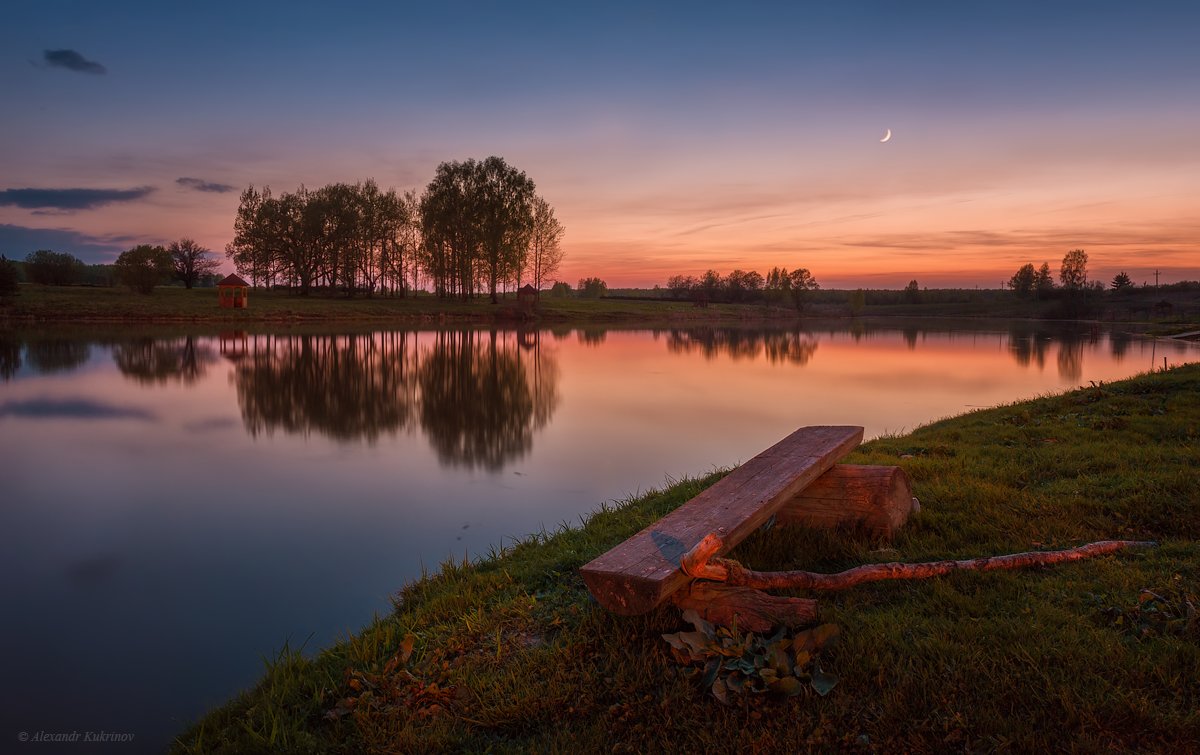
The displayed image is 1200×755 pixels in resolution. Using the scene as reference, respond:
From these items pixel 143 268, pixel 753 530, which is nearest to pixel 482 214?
pixel 143 268

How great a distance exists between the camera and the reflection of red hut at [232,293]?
5284 centimetres

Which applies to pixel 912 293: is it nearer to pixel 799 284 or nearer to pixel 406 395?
pixel 799 284

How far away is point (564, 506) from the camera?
8.11 meters

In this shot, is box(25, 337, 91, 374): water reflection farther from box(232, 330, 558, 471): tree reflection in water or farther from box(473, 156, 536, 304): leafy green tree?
box(473, 156, 536, 304): leafy green tree

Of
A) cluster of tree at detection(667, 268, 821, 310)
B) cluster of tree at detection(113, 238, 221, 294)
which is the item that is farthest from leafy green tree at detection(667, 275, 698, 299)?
cluster of tree at detection(113, 238, 221, 294)

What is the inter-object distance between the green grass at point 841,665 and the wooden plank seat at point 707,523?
0.42 meters

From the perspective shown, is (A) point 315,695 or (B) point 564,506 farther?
(B) point 564,506

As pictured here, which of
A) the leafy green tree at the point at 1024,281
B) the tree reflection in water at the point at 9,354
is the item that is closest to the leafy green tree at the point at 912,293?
the leafy green tree at the point at 1024,281

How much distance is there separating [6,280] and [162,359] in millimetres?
27969

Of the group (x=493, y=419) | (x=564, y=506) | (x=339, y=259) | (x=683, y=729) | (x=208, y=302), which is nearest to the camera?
(x=683, y=729)

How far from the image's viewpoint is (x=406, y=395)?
56.1 feet

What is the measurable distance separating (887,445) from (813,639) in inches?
269

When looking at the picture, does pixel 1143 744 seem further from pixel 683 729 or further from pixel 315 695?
pixel 315 695

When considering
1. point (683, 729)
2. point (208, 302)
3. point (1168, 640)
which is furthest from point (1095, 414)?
point (208, 302)
